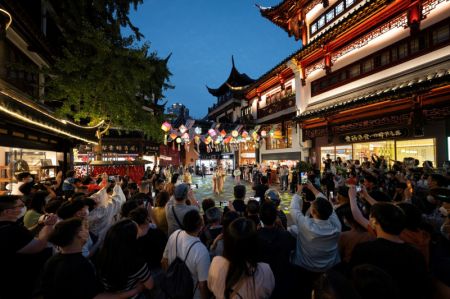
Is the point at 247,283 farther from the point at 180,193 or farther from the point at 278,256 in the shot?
the point at 180,193

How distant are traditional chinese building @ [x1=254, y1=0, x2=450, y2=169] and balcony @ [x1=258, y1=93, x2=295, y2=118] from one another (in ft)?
3.98

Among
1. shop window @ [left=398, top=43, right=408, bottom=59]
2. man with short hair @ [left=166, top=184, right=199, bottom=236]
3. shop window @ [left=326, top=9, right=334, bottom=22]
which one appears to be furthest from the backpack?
shop window @ [left=326, top=9, right=334, bottom=22]

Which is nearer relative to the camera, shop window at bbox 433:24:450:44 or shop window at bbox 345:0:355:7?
shop window at bbox 433:24:450:44

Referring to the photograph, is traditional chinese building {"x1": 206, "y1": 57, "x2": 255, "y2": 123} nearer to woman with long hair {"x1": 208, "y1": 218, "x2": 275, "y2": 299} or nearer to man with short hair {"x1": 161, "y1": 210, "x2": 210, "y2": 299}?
man with short hair {"x1": 161, "y1": 210, "x2": 210, "y2": 299}

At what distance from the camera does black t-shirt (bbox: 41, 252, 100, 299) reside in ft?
5.71

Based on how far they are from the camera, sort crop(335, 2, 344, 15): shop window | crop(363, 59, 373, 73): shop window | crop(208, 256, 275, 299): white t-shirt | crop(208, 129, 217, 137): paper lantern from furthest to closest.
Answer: crop(208, 129, 217, 137): paper lantern < crop(335, 2, 344, 15): shop window < crop(363, 59, 373, 73): shop window < crop(208, 256, 275, 299): white t-shirt

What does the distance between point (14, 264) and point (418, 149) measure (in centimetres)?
1316

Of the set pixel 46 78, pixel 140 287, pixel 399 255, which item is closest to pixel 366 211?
pixel 399 255

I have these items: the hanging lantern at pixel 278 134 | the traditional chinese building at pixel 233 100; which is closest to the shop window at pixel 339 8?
the hanging lantern at pixel 278 134

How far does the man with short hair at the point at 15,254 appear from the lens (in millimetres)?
2324

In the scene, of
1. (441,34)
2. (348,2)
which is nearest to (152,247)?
(441,34)

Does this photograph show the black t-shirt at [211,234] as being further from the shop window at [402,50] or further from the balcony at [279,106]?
the balcony at [279,106]

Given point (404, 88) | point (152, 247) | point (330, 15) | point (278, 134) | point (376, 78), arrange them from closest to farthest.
A: point (152, 247), point (404, 88), point (376, 78), point (330, 15), point (278, 134)

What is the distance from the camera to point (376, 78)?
10867 millimetres
